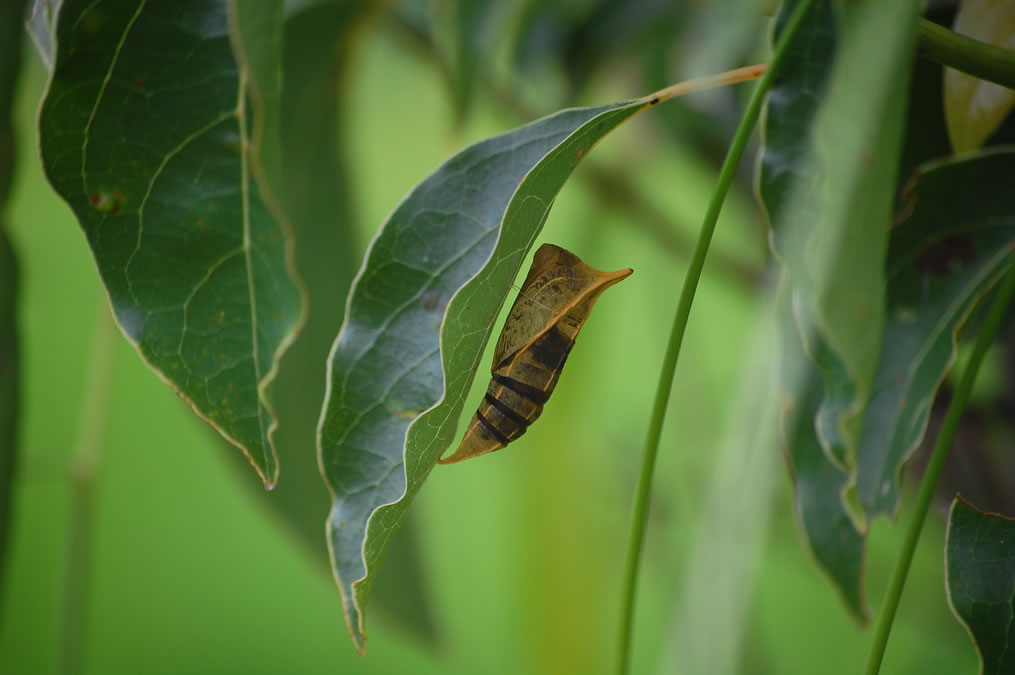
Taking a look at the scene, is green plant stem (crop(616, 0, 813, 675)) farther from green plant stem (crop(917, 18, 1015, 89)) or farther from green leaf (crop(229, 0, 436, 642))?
green leaf (crop(229, 0, 436, 642))

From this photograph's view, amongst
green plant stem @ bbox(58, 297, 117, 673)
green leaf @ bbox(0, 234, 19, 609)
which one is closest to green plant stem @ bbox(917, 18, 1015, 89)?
green leaf @ bbox(0, 234, 19, 609)

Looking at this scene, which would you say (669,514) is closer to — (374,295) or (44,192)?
(374,295)

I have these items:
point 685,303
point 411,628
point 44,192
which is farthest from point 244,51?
point 44,192

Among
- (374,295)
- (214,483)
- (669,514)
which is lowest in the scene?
(214,483)

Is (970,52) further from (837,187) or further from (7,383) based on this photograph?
(7,383)

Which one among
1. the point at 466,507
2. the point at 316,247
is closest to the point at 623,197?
the point at 316,247

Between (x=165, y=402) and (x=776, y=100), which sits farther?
(x=165, y=402)
